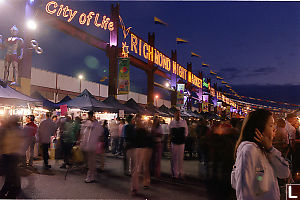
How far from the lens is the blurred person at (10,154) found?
18.0ft

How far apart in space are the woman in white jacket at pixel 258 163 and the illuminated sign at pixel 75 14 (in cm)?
1746

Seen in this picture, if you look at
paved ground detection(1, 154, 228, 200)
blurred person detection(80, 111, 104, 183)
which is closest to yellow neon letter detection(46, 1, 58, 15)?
paved ground detection(1, 154, 228, 200)

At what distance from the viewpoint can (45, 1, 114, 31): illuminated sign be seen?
687 inches

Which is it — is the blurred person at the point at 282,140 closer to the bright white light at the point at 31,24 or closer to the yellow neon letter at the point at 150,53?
the bright white light at the point at 31,24

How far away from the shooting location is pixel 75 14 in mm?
19438

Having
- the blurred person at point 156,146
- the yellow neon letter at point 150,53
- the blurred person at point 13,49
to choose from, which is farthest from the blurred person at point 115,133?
the yellow neon letter at point 150,53

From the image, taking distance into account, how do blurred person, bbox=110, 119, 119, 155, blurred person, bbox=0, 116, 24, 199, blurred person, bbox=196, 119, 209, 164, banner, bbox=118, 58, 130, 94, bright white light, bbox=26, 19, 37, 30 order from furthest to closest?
1. banner, bbox=118, 58, 130, 94
2. bright white light, bbox=26, 19, 37, 30
3. blurred person, bbox=110, 119, 119, 155
4. blurred person, bbox=196, 119, 209, 164
5. blurred person, bbox=0, 116, 24, 199

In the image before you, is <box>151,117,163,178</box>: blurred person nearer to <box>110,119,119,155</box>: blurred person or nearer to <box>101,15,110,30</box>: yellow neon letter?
<box>110,119,119,155</box>: blurred person

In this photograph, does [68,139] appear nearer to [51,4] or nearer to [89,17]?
[51,4]

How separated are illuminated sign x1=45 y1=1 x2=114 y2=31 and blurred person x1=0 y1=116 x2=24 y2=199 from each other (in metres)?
13.6

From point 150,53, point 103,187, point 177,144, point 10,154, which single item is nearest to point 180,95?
point 150,53

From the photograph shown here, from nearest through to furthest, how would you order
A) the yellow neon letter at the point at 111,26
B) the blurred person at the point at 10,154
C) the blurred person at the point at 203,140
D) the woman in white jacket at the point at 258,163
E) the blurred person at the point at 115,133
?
the woman in white jacket at the point at 258,163
the blurred person at the point at 10,154
the blurred person at the point at 203,140
the blurred person at the point at 115,133
the yellow neon letter at the point at 111,26

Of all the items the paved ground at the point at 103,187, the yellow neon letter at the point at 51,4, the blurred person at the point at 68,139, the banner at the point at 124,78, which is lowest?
the paved ground at the point at 103,187

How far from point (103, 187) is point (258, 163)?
587 centimetres
